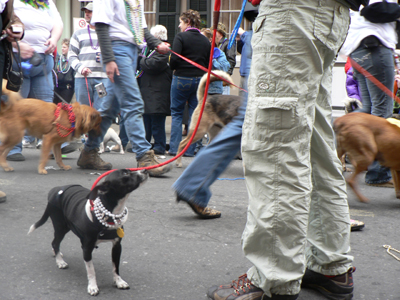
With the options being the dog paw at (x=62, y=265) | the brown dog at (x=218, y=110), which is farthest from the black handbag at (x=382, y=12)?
the dog paw at (x=62, y=265)

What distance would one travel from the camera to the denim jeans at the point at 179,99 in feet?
21.9

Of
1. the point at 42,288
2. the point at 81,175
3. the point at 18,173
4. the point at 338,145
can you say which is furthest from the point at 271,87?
the point at 18,173

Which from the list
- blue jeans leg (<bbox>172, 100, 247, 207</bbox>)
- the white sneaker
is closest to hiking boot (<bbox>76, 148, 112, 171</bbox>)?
the white sneaker

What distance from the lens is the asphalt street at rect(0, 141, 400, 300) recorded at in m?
2.19

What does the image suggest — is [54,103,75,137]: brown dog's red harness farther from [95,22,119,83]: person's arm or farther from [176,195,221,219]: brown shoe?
[176,195,221,219]: brown shoe

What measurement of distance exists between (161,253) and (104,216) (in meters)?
0.72

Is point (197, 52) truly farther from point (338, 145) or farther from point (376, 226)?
point (376, 226)

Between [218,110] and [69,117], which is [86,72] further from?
[218,110]

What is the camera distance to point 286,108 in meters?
1.76

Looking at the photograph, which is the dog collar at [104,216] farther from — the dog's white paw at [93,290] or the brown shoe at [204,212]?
the brown shoe at [204,212]

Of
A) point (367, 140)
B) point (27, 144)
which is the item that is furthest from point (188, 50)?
point (367, 140)

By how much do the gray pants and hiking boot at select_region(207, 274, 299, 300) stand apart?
5cm

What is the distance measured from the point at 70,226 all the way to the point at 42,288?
33 centimetres

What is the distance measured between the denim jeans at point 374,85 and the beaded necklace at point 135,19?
94.3 inches
